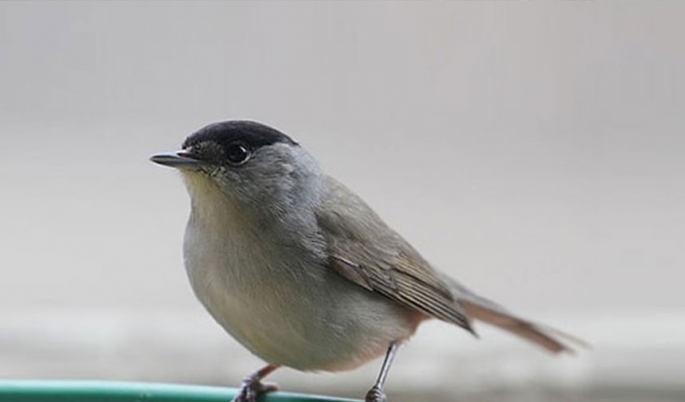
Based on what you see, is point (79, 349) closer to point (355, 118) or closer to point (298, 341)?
point (355, 118)

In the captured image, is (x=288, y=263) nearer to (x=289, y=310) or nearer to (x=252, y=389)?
(x=289, y=310)

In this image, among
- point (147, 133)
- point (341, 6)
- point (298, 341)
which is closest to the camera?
point (298, 341)

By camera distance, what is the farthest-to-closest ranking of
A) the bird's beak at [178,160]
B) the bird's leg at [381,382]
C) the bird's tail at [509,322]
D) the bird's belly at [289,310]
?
1. the bird's tail at [509,322]
2. the bird's leg at [381,382]
3. the bird's belly at [289,310]
4. the bird's beak at [178,160]

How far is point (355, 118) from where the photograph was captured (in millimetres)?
4352

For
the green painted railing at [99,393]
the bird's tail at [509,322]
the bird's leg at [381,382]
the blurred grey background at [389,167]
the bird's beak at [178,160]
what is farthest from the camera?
the blurred grey background at [389,167]

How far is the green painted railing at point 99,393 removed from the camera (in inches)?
100

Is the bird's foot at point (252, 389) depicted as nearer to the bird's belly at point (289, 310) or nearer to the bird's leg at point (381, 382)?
the bird's belly at point (289, 310)

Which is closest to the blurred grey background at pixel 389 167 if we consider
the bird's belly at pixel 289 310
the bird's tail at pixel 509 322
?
the bird's tail at pixel 509 322

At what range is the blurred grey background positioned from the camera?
163 inches

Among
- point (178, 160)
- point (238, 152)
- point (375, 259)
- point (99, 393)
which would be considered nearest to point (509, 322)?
point (375, 259)

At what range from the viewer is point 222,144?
2873 millimetres

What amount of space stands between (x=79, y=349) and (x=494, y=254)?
4.67 ft

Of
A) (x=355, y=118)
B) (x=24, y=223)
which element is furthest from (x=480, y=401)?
(x=24, y=223)

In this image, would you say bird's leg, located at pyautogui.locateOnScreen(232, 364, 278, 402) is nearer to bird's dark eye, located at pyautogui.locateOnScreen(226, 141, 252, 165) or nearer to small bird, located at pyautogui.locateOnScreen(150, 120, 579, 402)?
small bird, located at pyautogui.locateOnScreen(150, 120, 579, 402)
